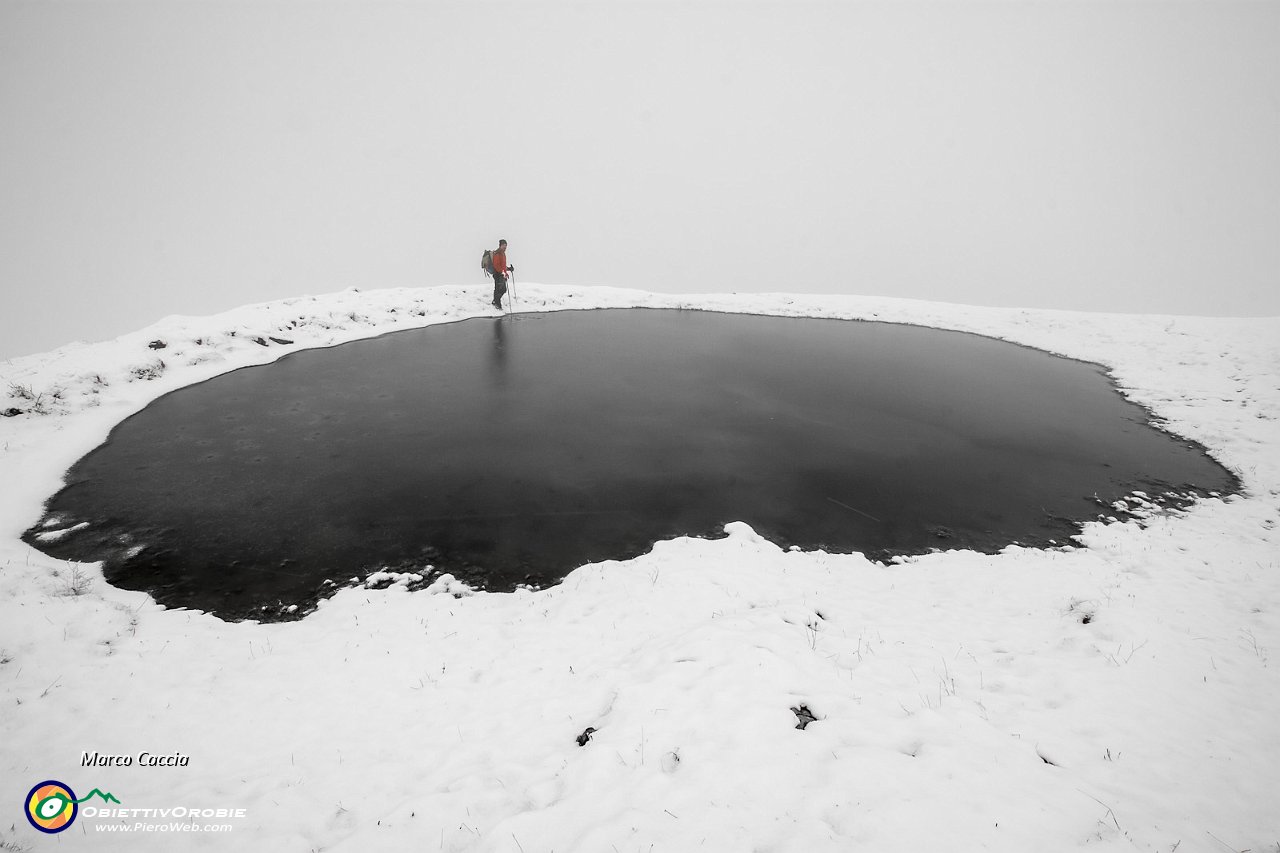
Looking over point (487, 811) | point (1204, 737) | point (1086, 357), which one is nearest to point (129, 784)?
point (487, 811)

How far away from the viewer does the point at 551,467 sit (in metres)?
11.5

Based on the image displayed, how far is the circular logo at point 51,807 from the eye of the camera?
14.6ft

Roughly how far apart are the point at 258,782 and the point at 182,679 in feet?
6.70

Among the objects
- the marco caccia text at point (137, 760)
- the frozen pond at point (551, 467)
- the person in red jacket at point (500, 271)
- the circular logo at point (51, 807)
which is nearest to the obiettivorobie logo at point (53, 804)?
the circular logo at point (51, 807)

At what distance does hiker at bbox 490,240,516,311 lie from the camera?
82.7 ft

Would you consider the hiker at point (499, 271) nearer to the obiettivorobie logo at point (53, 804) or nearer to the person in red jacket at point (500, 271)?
the person in red jacket at point (500, 271)

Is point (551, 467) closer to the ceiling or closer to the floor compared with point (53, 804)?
closer to the ceiling

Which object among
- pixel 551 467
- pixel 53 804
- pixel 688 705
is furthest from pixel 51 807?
pixel 551 467

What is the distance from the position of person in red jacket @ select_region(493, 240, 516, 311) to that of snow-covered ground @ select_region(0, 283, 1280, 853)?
1831 centimetres

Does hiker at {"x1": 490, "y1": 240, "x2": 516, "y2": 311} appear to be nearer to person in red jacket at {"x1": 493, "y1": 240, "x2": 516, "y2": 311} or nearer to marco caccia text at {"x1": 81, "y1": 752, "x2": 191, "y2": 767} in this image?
person in red jacket at {"x1": 493, "y1": 240, "x2": 516, "y2": 311}

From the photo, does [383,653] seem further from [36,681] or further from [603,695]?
[36,681]

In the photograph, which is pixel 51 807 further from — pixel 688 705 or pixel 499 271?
pixel 499 271

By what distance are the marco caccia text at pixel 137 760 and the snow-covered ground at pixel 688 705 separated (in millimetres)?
66

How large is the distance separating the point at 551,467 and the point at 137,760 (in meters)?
7.48
